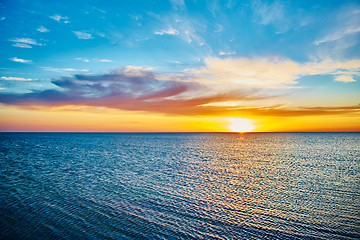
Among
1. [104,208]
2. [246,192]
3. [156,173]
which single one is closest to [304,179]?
[246,192]

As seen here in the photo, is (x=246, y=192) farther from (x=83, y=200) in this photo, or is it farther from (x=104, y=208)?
(x=83, y=200)

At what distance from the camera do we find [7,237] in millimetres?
13234

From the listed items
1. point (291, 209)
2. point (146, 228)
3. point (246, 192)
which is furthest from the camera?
point (246, 192)

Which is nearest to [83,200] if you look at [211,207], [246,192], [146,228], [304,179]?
[146,228]

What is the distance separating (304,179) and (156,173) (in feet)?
77.0

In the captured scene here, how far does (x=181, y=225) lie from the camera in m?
15.4

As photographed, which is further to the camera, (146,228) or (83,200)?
(83,200)

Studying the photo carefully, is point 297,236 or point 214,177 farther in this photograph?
point 214,177

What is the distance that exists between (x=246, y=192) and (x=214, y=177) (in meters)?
8.49

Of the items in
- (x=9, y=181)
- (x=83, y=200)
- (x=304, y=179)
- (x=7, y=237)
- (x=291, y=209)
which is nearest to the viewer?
(x=7, y=237)

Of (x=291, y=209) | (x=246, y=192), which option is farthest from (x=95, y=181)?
(x=291, y=209)

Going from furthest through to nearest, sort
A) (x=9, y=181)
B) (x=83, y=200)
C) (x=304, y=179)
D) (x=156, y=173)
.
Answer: (x=156, y=173)
(x=304, y=179)
(x=9, y=181)
(x=83, y=200)

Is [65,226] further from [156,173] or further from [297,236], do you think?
[156,173]

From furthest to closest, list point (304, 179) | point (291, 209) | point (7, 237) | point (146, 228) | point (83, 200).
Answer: point (304, 179) < point (83, 200) < point (291, 209) < point (146, 228) < point (7, 237)
